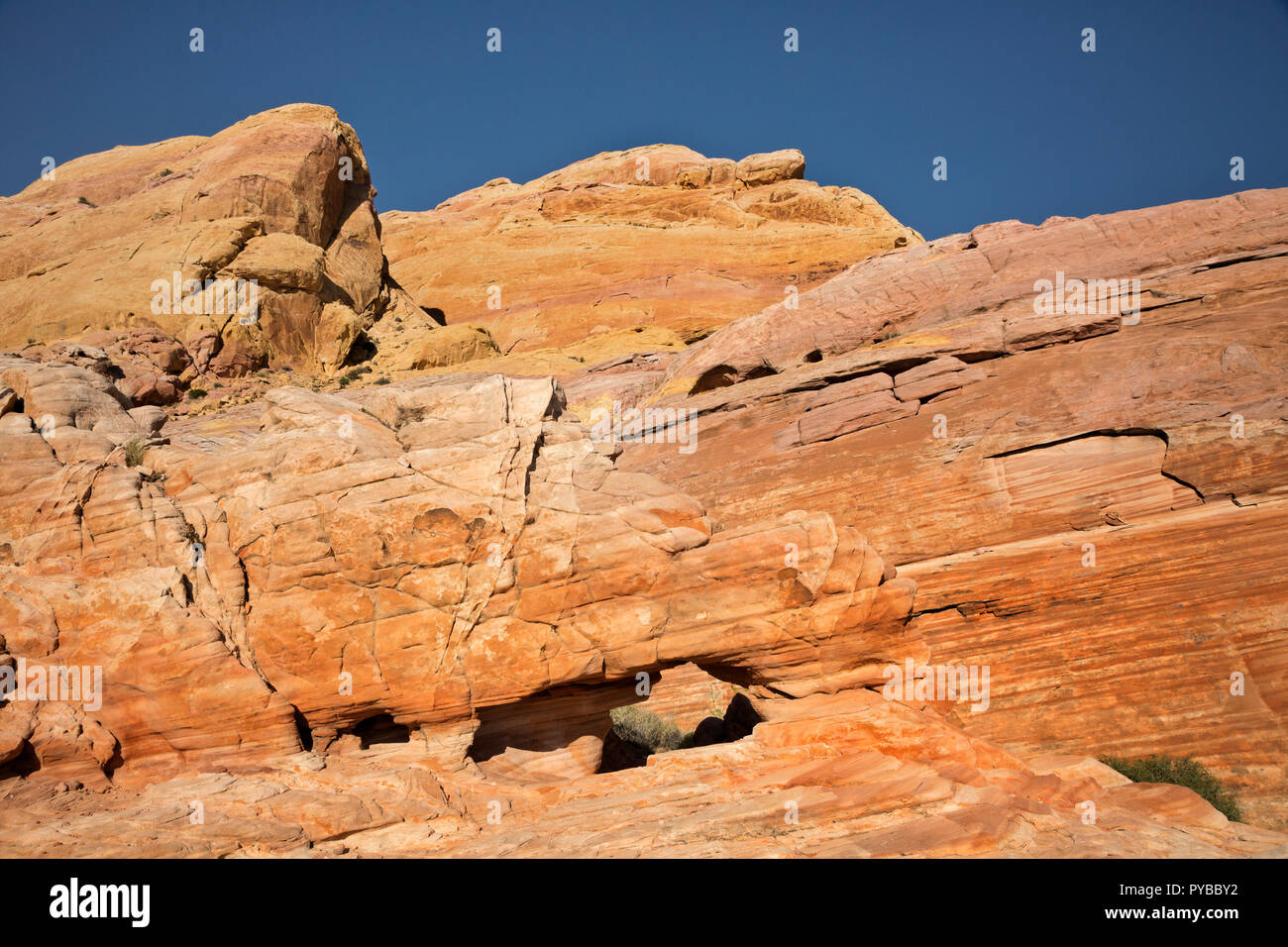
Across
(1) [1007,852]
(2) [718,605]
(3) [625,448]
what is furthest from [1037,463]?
(3) [625,448]

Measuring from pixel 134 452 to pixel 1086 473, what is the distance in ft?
59.1

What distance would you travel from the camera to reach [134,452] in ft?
60.8

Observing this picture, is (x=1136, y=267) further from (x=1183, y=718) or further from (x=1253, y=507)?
(x=1183, y=718)

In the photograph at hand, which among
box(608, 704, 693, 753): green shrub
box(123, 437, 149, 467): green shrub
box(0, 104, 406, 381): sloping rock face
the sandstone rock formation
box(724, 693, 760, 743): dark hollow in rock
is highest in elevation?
box(0, 104, 406, 381): sloping rock face

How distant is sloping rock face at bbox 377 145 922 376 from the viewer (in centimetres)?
4303

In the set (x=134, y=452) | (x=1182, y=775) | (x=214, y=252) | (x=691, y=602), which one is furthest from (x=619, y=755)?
(x=214, y=252)

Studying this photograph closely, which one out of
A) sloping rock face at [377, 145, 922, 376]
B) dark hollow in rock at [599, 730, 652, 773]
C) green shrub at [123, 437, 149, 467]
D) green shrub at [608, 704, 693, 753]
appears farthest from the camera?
sloping rock face at [377, 145, 922, 376]

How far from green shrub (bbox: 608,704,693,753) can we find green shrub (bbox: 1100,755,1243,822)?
1191 centimetres

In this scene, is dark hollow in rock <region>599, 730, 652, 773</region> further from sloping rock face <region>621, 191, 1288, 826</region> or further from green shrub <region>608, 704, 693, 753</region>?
sloping rock face <region>621, 191, 1288, 826</region>

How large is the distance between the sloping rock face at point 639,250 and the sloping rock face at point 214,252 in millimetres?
6222

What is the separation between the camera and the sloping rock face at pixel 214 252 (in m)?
32.9

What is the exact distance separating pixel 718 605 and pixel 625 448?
8480 millimetres

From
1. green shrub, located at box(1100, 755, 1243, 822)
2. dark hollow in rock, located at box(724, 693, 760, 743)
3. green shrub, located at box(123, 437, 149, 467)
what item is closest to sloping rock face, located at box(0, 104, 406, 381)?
Result: green shrub, located at box(123, 437, 149, 467)

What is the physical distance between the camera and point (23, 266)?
3688 cm
